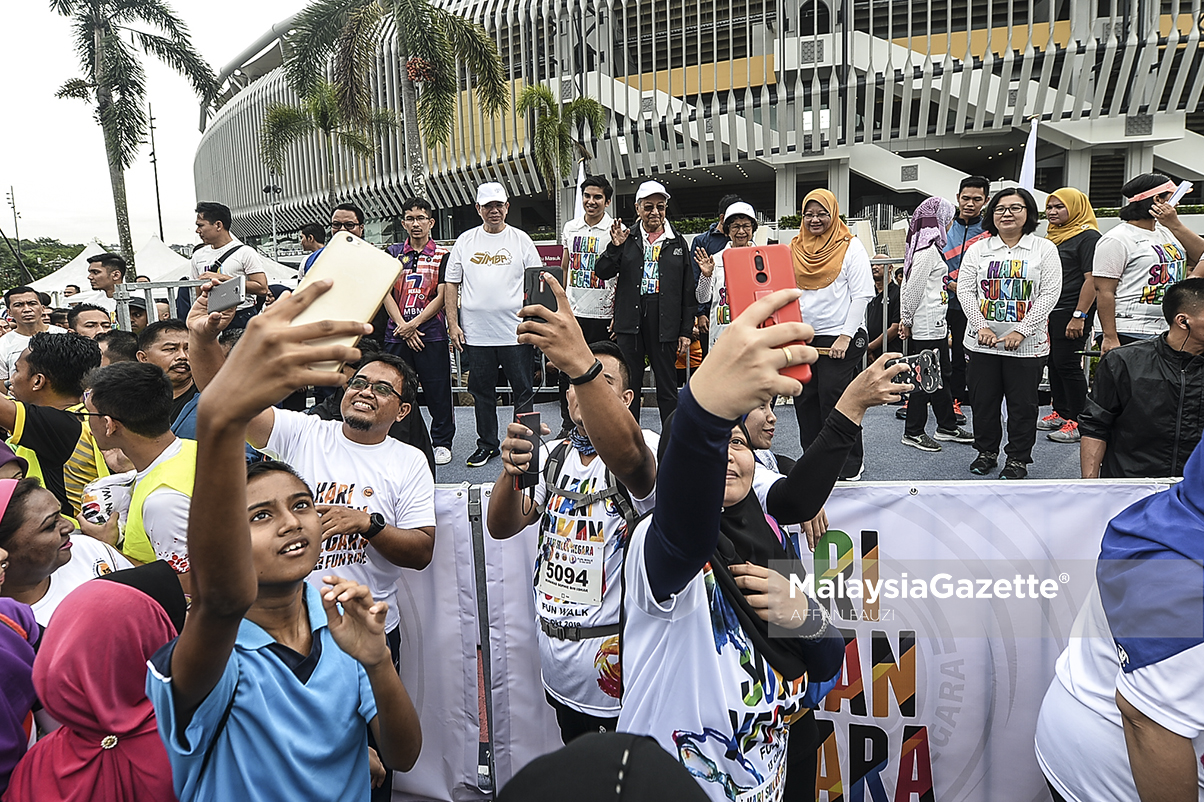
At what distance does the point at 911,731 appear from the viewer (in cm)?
250

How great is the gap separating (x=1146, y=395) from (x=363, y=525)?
128 inches

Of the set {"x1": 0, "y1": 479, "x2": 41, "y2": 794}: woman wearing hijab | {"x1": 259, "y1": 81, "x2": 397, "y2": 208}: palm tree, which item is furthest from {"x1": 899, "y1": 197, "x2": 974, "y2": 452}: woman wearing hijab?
{"x1": 259, "y1": 81, "x2": 397, "y2": 208}: palm tree

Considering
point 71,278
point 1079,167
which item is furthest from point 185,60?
point 1079,167

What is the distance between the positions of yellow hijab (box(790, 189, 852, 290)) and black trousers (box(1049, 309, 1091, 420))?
2.19 metres

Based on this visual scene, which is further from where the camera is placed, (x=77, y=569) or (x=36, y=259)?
(x=36, y=259)

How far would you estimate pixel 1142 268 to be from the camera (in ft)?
15.7

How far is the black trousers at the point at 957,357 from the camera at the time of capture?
6.25 metres

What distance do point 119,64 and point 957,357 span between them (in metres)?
22.3

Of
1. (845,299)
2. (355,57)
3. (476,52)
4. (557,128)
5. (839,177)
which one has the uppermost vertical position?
(355,57)

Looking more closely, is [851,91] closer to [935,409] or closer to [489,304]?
[935,409]

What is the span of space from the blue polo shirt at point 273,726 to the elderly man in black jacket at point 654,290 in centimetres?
441

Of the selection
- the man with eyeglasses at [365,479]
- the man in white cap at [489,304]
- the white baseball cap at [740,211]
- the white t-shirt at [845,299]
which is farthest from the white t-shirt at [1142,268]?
the man with eyeglasses at [365,479]

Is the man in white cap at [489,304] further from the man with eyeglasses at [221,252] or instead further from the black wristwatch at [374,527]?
the black wristwatch at [374,527]

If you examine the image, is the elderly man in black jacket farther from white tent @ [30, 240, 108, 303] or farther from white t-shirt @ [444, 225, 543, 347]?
white tent @ [30, 240, 108, 303]
